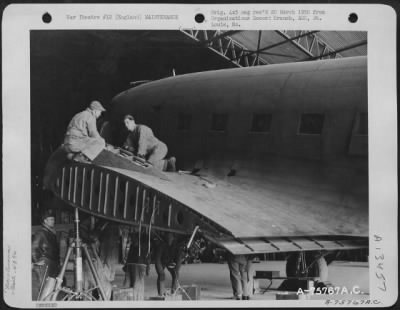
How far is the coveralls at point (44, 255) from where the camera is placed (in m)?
2.80

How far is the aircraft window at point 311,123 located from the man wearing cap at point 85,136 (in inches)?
32.8

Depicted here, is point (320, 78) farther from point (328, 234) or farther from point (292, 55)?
point (328, 234)

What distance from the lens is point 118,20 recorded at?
2.80m

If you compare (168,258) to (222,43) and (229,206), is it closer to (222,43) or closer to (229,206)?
(229,206)

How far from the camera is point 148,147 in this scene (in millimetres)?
2836

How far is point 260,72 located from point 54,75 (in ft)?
2.83

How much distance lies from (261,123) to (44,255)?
1.06 m

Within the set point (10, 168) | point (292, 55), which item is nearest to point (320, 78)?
point (292, 55)

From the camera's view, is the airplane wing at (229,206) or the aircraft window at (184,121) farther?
the aircraft window at (184,121)

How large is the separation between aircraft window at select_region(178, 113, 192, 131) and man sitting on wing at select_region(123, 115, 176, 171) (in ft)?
0.36

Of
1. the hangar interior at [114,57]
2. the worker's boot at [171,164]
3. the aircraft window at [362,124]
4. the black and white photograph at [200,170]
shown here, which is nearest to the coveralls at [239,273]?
the black and white photograph at [200,170]

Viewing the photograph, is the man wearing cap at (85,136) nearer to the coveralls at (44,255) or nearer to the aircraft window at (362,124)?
the coveralls at (44,255)

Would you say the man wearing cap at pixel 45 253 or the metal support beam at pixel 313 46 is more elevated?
the metal support beam at pixel 313 46

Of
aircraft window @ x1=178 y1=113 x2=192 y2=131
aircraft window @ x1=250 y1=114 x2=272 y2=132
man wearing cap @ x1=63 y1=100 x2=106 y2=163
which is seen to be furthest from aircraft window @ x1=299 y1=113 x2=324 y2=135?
man wearing cap @ x1=63 y1=100 x2=106 y2=163
